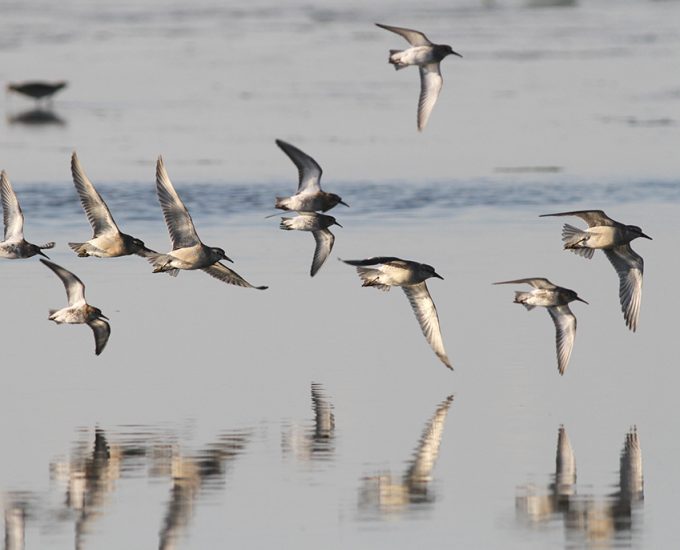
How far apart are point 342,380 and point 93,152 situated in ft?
67.9

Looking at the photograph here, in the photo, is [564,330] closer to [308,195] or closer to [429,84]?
[308,195]

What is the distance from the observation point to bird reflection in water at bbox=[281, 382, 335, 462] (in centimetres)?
1605

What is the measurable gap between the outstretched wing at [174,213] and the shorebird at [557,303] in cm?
348

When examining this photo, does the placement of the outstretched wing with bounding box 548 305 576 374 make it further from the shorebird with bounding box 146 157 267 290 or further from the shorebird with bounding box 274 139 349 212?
the shorebird with bounding box 146 157 267 290

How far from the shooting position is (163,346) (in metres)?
20.3

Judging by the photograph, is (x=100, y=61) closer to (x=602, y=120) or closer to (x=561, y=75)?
(x=561, y=75)

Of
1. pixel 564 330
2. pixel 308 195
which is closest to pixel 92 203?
pixel 308 195

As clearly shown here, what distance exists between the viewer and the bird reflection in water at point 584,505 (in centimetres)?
1394

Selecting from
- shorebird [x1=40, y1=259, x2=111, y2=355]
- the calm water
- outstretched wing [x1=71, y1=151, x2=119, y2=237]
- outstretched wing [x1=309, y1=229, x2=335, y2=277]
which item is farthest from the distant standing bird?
outstretched wing [x1=71, y1=151, x2=119, y2=237]

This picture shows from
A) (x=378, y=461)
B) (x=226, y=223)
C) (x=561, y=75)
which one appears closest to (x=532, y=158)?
(x=226, y=223)

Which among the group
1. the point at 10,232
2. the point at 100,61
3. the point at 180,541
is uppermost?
the point at 100,61

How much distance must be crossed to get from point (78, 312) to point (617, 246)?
5.95 metres

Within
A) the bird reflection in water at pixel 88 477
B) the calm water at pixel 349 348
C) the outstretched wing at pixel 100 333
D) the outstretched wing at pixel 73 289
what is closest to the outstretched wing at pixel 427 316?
the calm water at pixel 349 348

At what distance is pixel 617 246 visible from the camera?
64.9ft
